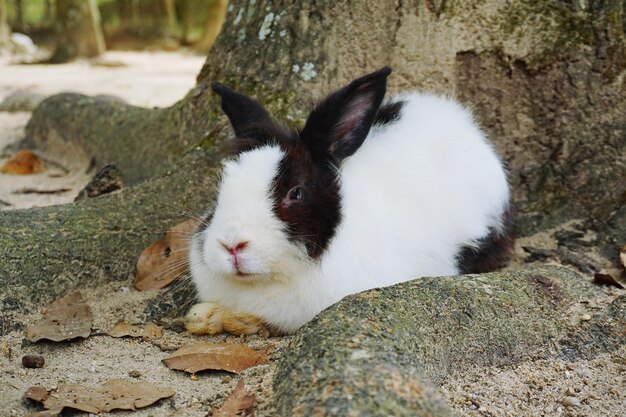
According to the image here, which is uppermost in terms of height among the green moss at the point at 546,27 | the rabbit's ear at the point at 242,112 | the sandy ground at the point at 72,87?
the green moss at the point at 546,27

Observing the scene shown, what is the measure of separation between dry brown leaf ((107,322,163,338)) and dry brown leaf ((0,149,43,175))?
123 inches

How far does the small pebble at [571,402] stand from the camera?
8.77ft

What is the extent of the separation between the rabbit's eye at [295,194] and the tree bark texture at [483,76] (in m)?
1.10

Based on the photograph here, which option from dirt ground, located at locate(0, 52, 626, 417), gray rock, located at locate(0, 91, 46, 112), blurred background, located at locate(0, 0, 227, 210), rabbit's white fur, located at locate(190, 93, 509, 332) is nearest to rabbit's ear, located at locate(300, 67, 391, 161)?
rabbit's white fur, located at locate(190, 93, 509, 332)

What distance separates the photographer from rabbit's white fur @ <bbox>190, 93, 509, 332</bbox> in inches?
120

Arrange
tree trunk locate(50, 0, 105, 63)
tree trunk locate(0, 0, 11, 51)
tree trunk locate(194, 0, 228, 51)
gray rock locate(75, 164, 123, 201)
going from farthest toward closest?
tree trunk locate(194, 0, 228, 51)
tree trunk locate(0, 0, 11, 51)
tree trunk locate(50, 0, 105, 63)
gray rock locate(75, 164, 123, 201)

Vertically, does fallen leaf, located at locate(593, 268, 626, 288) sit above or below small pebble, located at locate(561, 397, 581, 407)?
below

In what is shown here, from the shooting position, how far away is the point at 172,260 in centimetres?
392

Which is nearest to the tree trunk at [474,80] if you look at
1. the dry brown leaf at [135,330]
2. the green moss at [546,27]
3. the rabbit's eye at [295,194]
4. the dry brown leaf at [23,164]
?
the green moss at [546,27]

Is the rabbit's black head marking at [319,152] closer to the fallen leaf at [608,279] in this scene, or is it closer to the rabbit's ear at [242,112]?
the rabbit's ear at [242,112]

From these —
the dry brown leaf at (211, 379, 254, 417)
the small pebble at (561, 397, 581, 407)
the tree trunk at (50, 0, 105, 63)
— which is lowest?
the tree trunk at (50, 0, 105, 63)

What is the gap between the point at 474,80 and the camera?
14.1ft

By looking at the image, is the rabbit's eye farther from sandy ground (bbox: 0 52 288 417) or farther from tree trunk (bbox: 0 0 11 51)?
tree trunk (bbox: 0 0 11 51)

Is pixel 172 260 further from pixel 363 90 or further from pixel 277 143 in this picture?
pixel 363 90
